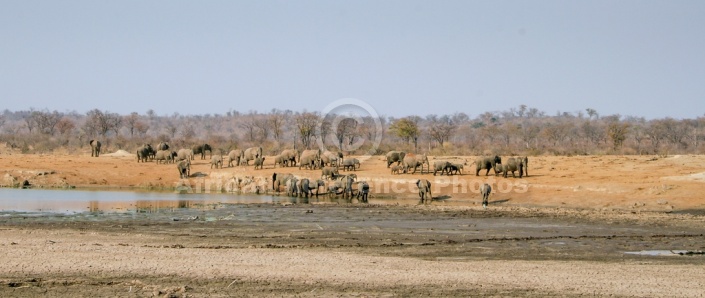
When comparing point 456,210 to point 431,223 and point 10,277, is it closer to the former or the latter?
point 431,223

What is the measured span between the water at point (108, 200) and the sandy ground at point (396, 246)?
228 cm

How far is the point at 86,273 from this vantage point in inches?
573

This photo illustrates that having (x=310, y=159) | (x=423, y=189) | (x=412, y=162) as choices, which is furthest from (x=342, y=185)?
(x=310, y=159)

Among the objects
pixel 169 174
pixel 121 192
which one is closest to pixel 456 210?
pixel 121 192

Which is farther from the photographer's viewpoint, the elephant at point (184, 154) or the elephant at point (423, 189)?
the elephant at point (184, 154)

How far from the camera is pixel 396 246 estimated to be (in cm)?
1952

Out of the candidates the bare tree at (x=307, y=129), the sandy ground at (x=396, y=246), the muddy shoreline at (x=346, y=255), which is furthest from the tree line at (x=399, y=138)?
the muddy shoreline at (x=346, y=255)

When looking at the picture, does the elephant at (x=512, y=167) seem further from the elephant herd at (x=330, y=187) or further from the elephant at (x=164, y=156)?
the elephant at (x=164, y=156)

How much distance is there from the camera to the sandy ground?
13.8 m

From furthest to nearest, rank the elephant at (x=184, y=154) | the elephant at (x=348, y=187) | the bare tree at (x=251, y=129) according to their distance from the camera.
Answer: the bare tree at (x=251, y=129), the elephant at (x=184, y=154), the elephant at (x=348, y=187)

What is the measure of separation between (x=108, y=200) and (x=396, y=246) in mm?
19534

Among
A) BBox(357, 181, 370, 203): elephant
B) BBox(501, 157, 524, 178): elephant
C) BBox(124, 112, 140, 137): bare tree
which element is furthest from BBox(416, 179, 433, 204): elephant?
BBox(124, 112, 140, 137): bare tree

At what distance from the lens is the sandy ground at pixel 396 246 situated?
1381 centimetres

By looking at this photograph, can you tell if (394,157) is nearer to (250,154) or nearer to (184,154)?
(250,154)
